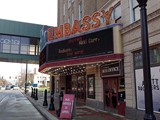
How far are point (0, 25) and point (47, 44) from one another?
2362cm

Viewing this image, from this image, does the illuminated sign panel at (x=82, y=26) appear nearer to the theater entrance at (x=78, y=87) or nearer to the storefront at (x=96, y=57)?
the storefront at (x=96, y=57)

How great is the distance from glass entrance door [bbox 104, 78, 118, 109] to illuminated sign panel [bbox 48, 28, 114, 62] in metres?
2.29

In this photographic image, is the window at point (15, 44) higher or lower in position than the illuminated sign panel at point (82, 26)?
higher

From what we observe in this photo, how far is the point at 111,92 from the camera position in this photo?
1534 cm

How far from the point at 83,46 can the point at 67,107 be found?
14.2 feet

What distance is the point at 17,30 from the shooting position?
40781 mm

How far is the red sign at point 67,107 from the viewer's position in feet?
40.5

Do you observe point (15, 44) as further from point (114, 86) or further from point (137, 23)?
point (137, 23)

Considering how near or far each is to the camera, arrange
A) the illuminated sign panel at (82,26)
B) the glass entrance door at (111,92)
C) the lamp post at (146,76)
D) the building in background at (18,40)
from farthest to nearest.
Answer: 1. the building in background at (18,40)
2. the glass entrance door at (111,92)
3. the illuminated sign panel at (82,26)
4. the lamp post at (146,76)

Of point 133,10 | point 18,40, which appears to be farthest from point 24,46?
point 133,10

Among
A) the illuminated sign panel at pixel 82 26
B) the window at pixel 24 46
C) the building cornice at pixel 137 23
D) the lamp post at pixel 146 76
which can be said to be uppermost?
the window at pixel 24 46

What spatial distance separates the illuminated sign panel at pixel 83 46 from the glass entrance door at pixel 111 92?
229cm

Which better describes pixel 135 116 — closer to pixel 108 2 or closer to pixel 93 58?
pixel 93 58

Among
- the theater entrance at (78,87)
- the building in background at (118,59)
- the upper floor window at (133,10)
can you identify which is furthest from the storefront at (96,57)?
the theater entrance at (78,87)
